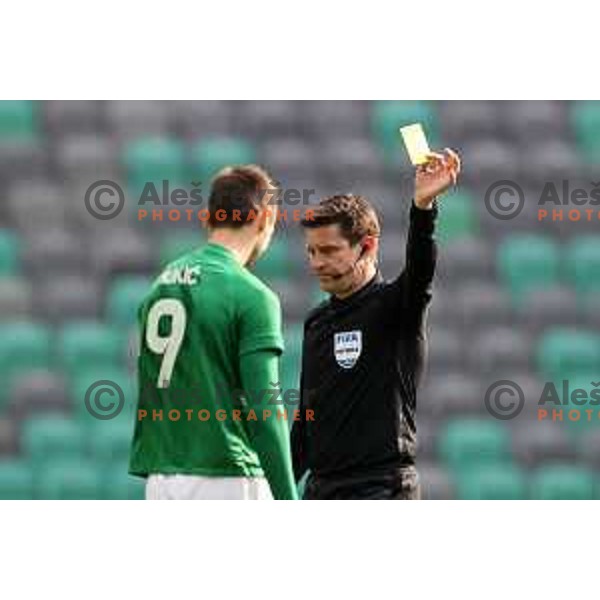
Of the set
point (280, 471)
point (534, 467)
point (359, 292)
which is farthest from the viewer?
point (534, 467)

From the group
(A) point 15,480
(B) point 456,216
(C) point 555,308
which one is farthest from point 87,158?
(C) point 555,308

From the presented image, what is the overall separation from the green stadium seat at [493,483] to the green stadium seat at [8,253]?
1.55 meters

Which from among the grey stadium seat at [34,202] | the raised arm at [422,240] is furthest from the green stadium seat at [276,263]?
the raised arm at [422,240]

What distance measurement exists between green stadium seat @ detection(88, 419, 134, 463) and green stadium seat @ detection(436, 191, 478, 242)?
119 cm

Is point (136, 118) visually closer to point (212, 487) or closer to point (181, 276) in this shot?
point (181, 276)

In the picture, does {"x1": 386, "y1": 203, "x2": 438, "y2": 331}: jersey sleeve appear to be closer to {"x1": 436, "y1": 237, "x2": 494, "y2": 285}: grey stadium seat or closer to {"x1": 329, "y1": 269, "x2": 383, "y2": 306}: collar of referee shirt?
{"x1": 329, "y1": 269, "x2": 383, "y2": 306}: collar of referee shirt

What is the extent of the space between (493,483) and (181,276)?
8.35 ft

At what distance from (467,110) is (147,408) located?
2.94m

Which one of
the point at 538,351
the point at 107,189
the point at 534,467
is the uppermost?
the point at 107,189

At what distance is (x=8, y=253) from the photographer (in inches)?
216

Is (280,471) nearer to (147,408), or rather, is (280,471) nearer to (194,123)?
(147,408)

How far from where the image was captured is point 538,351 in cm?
541

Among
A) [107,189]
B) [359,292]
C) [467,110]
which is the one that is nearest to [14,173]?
[107,189]

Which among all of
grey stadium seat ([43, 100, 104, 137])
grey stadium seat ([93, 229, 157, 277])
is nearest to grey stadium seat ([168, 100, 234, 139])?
grey stadium seat ([43, 100, 104, 137])
